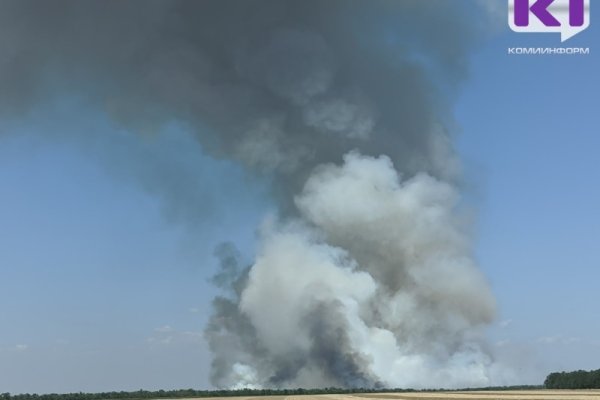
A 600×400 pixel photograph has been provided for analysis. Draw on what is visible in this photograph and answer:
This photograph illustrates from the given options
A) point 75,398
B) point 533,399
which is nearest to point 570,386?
point 533,399

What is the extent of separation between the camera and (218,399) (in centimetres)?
16638

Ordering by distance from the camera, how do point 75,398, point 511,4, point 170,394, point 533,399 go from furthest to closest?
point 170,394, point 75,398, point 511,4, point 533,399

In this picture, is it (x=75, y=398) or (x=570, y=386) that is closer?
(x=75, y=398)

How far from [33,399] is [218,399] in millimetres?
42115

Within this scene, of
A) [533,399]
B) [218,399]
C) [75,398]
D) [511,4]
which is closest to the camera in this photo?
[533,399]

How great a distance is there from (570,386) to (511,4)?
11459cm

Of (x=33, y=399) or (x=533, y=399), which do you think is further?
(x=33, y=399)

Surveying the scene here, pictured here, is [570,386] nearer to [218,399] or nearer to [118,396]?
[218,399]

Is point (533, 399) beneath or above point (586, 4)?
beneath

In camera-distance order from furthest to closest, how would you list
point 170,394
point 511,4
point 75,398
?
point 170,394 → point 75,398 → point 511,4

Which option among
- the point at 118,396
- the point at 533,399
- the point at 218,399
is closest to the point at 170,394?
the point at 118,396

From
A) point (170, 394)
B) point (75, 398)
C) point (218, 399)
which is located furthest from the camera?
point (170, 394)

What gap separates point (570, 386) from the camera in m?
195

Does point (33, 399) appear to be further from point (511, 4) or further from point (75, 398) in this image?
point (511, 4)
